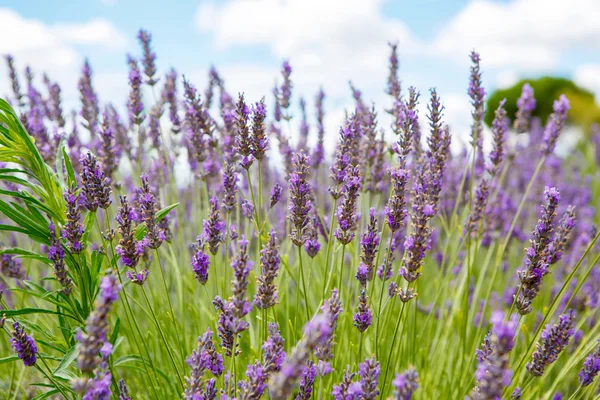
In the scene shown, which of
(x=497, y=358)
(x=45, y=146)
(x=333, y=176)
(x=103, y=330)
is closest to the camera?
(x=497, y=358)

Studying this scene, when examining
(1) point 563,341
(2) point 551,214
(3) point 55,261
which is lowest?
(1) point 563,341

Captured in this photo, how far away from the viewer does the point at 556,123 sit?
2.81 meters

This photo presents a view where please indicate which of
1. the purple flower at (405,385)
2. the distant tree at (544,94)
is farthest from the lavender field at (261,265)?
the distant tree at (544,94)

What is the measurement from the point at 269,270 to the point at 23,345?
0.79 meters

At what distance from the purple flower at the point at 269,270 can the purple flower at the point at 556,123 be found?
2.02m

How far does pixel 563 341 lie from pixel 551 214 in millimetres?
413

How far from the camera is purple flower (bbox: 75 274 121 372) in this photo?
1.11 m

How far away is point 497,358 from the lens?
102 centimetres

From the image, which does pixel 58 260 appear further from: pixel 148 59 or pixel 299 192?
pixel 148 59

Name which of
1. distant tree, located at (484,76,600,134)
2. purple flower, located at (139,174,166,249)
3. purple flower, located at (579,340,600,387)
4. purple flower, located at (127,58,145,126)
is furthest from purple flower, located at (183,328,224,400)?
distant tree, located at (484,76,600,134)

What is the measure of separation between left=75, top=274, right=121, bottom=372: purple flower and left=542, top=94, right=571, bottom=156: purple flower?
248cm

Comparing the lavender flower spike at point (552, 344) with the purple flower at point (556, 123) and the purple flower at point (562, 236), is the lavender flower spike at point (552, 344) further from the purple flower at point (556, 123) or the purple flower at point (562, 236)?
the purple flower at point (556, 123)

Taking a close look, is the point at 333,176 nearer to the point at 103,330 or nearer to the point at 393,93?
the point at 103,330

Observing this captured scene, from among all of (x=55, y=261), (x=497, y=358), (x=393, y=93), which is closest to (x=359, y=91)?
(x=393, y=93)
